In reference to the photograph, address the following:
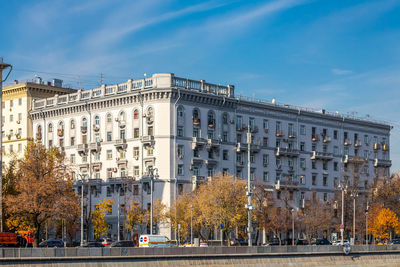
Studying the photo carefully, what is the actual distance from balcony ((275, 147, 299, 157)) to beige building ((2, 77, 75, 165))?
3834 centimetres

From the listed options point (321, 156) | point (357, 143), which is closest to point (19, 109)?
point (321, 156)

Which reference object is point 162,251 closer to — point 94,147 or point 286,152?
point 94,147

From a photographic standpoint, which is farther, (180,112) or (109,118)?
(109,118)

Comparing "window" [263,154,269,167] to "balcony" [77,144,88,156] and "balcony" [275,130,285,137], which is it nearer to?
"balcony" [275,130,285,137]

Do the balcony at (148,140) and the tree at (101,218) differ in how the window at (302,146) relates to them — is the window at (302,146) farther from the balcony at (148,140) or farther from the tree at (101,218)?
the tree at (101,218)

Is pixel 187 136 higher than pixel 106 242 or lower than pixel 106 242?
higher

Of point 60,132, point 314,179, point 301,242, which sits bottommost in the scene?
point 301,242

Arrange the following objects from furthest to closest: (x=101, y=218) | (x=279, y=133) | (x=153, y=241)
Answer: (x=279, y=133) < (x=101, y=218) < (x=153, y=241)

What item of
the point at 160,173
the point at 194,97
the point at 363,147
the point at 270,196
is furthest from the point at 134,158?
the point at 363,147

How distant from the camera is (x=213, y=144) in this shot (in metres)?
112

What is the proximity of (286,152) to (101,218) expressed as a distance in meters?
33.5

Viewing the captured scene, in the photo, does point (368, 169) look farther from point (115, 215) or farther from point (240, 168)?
point (115, 215)

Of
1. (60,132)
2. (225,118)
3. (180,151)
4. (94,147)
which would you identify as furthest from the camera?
(60,132)

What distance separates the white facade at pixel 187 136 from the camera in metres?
109
